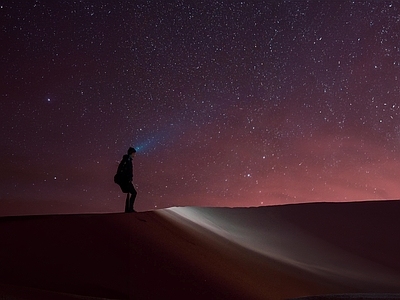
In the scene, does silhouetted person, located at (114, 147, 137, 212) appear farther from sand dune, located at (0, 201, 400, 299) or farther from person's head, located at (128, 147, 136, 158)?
sand dune, located at (0, 201, 400, 299)

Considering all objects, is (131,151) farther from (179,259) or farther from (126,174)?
(179,259)

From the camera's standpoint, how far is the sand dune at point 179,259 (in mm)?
5594

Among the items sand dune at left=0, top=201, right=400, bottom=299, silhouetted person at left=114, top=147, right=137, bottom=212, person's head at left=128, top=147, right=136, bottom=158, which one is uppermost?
person's head at left=128, top=147, right=136, bottom=158

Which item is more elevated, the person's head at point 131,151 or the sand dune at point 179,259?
the person's head at point 131,151

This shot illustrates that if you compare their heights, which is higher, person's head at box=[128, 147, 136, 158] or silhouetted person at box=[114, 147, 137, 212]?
person's head at box=[128, 147, 136, 158]

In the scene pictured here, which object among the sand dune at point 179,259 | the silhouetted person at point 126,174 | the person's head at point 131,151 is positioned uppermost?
the person's head at point 131,151

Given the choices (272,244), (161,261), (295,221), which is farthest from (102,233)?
(295,221)

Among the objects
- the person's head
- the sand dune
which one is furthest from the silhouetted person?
the sand dune

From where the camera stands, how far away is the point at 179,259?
7359 mm

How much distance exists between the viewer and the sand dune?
5594mm

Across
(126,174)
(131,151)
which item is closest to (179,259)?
(126,174)

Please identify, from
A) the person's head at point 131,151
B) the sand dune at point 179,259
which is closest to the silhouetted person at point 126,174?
the person's head at point 131,151

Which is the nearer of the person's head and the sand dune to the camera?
the sand dune

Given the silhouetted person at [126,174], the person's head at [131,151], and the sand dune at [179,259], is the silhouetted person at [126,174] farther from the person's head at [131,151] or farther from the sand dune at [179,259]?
the sand dune at [179,259]
